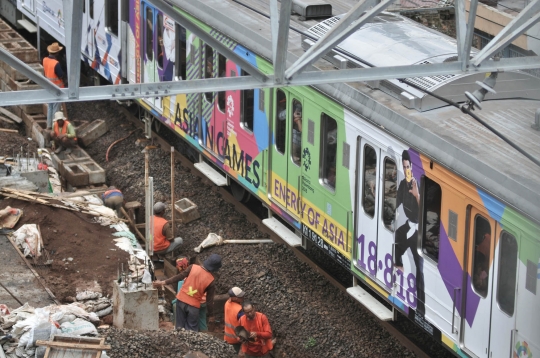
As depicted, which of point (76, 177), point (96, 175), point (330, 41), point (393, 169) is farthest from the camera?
point (96, 175)

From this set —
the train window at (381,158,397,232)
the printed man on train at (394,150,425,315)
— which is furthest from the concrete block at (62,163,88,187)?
the printed man on train at (394,150,425,315)

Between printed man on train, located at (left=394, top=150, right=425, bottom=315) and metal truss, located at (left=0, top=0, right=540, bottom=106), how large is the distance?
150 cm

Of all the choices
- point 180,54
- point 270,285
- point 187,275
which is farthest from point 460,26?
point 180,54

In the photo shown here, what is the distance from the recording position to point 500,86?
1148cm

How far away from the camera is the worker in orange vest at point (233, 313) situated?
11.7 metres

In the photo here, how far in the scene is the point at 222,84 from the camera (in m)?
8.91

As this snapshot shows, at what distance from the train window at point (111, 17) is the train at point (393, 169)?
2.78 m

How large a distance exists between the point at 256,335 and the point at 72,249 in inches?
122

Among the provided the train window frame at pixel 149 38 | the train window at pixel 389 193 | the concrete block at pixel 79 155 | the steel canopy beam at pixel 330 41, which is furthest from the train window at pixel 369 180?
the concrete block at pixel 79 155

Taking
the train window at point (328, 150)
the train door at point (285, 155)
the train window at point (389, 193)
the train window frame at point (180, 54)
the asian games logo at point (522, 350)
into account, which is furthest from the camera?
the train window frame at point (180, 54)

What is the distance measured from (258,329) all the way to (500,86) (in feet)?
12.3

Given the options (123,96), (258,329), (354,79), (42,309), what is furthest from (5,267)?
(354,79)

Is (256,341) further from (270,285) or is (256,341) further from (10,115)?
(10,115)

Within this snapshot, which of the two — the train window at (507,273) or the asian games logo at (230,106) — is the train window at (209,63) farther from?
the train window at (507,273)
